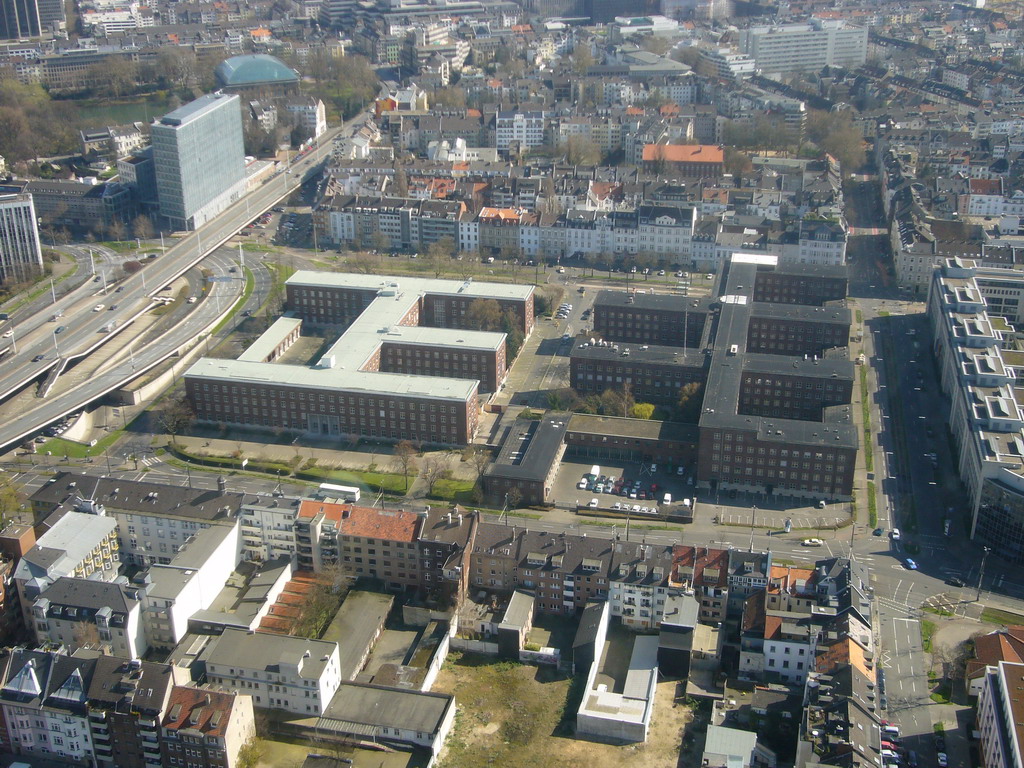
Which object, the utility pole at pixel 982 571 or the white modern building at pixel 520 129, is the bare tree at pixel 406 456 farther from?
the white modern building at pixel 520 129

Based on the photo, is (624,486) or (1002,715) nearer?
(1002,715)

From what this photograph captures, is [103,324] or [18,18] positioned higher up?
[18,18]

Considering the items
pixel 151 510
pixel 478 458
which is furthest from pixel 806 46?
pixel 151 510

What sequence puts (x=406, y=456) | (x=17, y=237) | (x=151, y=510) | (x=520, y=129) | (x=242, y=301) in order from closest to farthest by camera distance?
(x=151, y=510), (x=406, y=456), (x=242, y=301), (x=17, y=237), (x=520, y=129)

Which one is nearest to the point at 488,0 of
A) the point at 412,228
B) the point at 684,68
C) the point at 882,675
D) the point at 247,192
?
the point at 684,68

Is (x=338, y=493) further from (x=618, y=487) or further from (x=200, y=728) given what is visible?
(x=200, y=728)

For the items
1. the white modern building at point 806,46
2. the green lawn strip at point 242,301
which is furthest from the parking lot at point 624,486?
the white modern building at point 806,46

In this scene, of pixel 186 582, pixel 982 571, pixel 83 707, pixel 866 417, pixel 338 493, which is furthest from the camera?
pixel 866 417
